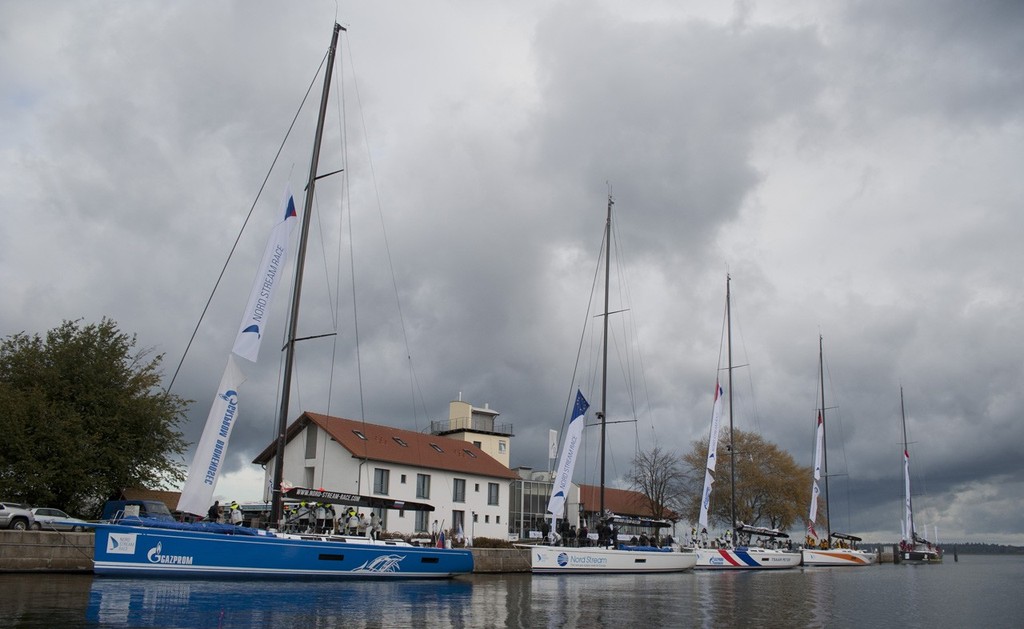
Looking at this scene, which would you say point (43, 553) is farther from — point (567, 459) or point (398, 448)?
point (398, 448)

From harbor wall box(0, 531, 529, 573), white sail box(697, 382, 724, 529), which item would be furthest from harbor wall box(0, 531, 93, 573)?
white sail box(697, 382, 724, 529)

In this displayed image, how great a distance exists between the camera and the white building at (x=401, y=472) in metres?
49.3

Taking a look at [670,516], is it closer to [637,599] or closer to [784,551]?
[784,551]

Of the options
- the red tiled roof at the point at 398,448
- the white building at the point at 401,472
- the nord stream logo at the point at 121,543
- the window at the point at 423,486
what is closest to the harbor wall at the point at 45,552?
the nord stream logo at the point at 121,543

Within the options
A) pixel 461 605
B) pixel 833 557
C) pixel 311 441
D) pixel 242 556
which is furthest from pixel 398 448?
pixel 833 557

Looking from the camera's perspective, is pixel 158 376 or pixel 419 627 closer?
pixel 419 627

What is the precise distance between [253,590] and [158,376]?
22390 mm

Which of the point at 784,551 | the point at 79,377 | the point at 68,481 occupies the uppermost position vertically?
the point at 79,377

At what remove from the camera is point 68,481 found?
3388 cm

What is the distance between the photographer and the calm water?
15.6 m

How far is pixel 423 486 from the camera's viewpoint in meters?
52.8

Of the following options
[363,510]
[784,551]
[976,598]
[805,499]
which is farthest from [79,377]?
[805,499]

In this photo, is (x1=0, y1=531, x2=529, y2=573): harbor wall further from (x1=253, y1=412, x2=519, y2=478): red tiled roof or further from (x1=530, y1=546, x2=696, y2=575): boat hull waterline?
(x1=253, y1=412, x2=519, y2=478): red tiled roof

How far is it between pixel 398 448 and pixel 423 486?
3.02 m
